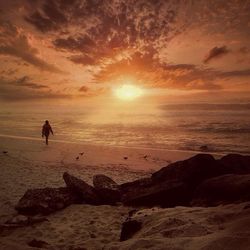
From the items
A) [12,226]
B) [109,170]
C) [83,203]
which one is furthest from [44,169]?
[12,226]

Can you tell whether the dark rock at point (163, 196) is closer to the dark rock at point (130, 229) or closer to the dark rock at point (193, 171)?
the dark rock at point (193, 171)

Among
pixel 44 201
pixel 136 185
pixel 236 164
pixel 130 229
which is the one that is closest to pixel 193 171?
pixel 136 185

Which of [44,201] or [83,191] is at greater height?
[83,191]

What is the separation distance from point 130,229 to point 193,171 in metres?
4.41

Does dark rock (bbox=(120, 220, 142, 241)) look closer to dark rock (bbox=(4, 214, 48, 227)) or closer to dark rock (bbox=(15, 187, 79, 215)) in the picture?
dark rock (bbox=(4, 214, 48, 227))

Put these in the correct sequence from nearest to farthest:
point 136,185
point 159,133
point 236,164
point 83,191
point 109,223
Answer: point 109,223, point 83,191, point 136,185, point 236,164, point 159,133

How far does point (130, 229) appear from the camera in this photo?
250 inches

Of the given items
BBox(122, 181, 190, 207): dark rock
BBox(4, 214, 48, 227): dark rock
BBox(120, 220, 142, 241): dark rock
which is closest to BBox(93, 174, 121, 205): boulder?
BBox(122, 181, 190, 207): dark rock

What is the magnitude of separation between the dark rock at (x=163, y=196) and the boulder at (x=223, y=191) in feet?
1.66

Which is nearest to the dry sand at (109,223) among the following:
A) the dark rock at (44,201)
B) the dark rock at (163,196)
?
the dark rock at (44,201)

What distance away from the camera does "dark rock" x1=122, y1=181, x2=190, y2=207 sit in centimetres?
924

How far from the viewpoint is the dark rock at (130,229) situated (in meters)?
6.16

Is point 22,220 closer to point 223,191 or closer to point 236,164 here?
point 223,191

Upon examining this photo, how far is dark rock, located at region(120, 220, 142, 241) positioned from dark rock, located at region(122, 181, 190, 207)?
2.85 metres
